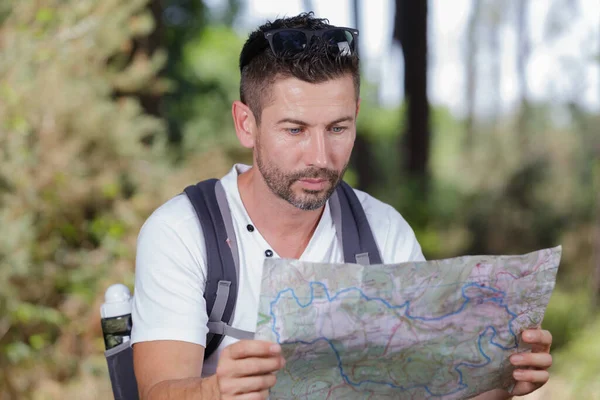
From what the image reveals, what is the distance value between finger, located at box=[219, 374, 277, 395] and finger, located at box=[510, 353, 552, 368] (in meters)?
0.66

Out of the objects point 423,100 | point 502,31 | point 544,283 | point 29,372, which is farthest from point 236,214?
point 502,31

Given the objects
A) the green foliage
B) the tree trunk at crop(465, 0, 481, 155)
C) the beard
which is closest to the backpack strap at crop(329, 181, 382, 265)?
the beard

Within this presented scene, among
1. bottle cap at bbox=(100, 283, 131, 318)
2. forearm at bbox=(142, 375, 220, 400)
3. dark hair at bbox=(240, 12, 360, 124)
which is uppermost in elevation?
dark hair at bbox=(240, 12, 360, 124)

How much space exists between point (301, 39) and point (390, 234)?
0.66 metres

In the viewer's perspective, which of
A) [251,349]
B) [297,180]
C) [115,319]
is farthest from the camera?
[115,319]

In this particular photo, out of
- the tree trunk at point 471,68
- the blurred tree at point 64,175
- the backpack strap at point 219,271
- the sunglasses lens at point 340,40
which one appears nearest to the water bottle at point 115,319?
the backpack strap at point 219,271

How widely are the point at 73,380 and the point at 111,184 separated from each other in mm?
1486

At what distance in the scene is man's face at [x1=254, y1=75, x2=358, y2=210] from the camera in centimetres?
202

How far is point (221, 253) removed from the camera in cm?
203

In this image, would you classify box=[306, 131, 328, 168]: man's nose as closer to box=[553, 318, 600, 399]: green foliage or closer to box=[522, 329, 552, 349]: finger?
box=[522, 329, 552, 349]: finger

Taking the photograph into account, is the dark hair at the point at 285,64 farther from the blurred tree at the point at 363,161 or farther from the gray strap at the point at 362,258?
the blurred tree at the point at 363,161

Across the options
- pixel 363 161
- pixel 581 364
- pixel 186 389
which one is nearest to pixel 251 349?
pixel 186 389

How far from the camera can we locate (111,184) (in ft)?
18.5

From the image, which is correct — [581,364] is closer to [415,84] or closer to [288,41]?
[288,41]
